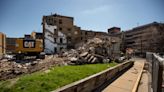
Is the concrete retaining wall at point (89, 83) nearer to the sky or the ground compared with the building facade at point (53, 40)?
nearer to the ground

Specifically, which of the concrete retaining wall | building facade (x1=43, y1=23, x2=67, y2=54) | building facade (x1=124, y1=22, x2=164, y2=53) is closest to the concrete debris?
the concrete retaining wall

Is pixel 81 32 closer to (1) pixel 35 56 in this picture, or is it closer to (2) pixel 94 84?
(1) pixel 35 56

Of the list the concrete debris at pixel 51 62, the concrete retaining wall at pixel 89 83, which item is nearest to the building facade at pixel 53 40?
the concrete debris at pixel 51 62

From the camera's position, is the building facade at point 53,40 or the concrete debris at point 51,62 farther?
the building facade at point 53,40

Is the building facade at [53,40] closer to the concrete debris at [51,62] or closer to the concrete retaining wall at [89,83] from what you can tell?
the concrete debris at [51,62]

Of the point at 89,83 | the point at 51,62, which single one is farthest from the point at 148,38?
the point at 89,83

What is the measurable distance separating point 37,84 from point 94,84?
2.58 meters

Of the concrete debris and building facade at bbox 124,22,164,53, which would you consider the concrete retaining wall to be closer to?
the concrete debris

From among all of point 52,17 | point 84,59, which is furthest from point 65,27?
point 84,59

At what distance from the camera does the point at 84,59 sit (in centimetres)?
1305

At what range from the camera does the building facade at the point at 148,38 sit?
140 feet

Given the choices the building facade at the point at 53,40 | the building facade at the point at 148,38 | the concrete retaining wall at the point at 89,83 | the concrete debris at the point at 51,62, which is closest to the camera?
the concrete retaining wall at the point at 89,83

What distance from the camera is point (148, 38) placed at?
45.7 meters

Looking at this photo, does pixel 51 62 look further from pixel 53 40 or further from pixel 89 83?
pixel 53 40
